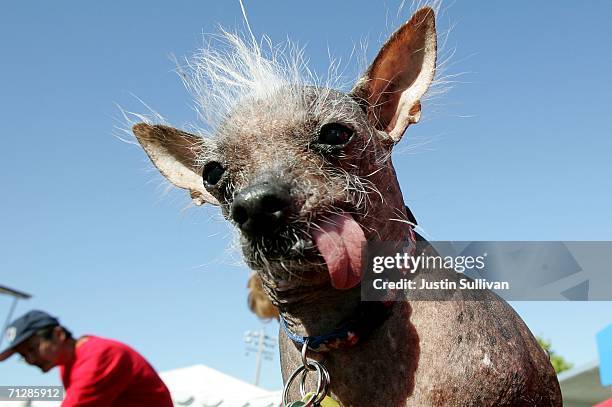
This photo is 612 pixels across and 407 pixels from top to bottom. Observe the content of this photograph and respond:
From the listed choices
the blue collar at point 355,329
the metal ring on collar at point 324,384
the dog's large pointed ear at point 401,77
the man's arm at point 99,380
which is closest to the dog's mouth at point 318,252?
the blue collar at point 355,329

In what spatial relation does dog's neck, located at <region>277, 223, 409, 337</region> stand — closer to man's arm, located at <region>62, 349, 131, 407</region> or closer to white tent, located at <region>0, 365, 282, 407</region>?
man's arm, located at <region>62, 349, 131, 407</region>

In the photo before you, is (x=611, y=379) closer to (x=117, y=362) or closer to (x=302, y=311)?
(x=117, y=362)

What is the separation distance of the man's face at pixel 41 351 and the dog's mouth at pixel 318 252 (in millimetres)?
1721

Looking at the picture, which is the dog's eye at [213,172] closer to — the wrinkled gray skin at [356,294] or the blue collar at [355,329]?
the wrinkled gray skin at [356,294]

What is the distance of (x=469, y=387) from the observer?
1329mm

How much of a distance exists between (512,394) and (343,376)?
391mm

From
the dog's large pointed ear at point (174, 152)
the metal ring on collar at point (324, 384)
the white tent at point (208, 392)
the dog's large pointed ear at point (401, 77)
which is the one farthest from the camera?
the white tent at point (208, 392)

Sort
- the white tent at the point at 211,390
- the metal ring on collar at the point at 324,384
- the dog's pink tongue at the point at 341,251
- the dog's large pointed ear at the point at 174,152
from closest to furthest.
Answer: the dog's pink tongue at the point at 341,251 < the metal ring on collar at the point at 324,384 < the dog's large pointed ear at the point at 174,152 < the white tent at the point at 211,390

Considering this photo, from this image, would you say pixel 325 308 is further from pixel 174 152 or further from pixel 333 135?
pixel 174 152

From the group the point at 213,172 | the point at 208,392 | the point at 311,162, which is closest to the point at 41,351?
the point at 213,172

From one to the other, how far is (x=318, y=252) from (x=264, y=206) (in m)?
0.15

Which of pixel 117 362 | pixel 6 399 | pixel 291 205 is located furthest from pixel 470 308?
pixel 6 399

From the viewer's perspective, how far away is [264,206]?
1293 millimetres

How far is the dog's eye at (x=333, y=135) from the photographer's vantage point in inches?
58.7
